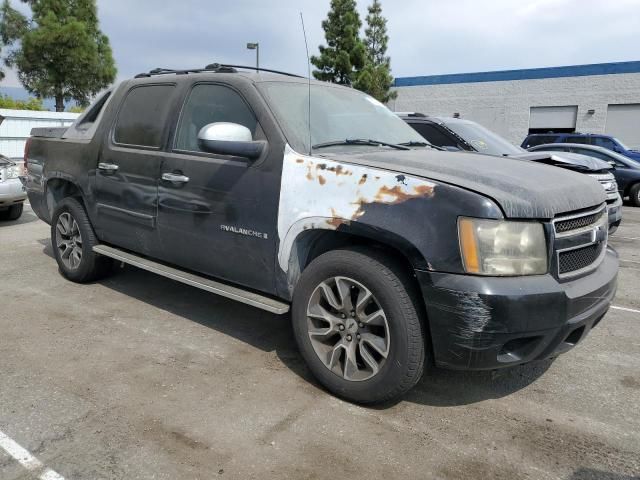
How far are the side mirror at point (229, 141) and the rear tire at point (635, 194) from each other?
12.6 meters

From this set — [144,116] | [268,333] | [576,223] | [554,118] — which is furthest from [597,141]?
[554,118]

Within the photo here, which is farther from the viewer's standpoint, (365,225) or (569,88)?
(569,88)

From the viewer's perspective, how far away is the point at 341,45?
28109mm

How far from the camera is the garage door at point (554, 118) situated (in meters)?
30.2

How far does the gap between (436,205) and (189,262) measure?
2024 millimetres

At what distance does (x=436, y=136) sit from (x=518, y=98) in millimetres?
26717

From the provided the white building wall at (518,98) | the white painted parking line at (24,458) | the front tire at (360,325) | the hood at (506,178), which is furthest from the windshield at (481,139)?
the white building wall at (518,98)

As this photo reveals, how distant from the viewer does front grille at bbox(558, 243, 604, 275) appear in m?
2.73

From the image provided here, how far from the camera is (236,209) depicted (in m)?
3.44

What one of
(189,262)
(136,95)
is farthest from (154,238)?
(136,95)

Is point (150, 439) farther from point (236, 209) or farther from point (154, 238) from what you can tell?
point (154, 238)

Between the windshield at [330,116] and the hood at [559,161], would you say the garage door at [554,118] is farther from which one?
the windshield at [330,116]

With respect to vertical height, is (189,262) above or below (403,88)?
below

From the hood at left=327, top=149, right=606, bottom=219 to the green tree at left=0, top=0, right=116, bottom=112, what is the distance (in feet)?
100
